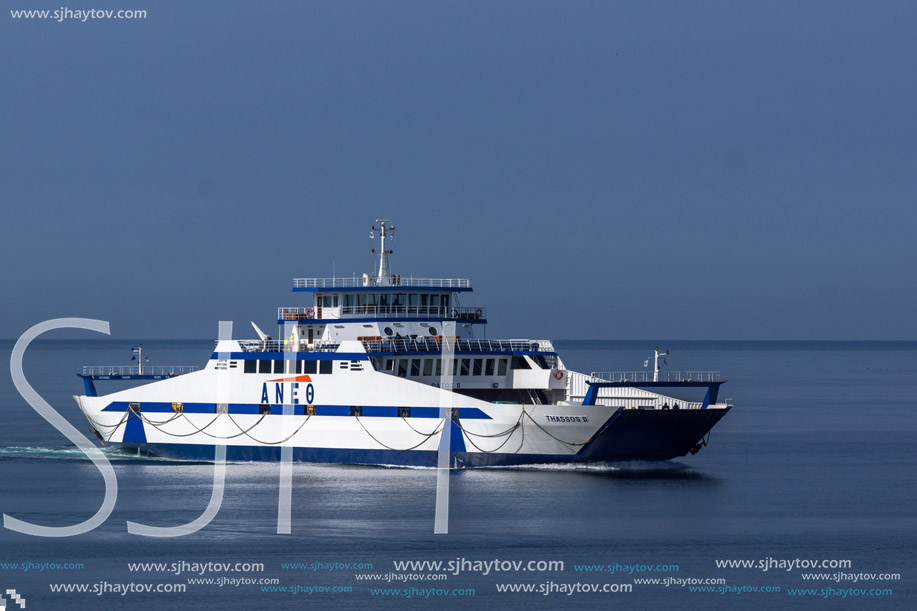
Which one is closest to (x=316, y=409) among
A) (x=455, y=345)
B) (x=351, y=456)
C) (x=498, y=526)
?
(x=351, y=456)

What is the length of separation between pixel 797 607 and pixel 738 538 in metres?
6.73

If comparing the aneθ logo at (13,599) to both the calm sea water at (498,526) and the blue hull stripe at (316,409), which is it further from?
the blue hull stripe at (316,409)

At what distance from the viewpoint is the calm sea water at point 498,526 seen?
31.8 m

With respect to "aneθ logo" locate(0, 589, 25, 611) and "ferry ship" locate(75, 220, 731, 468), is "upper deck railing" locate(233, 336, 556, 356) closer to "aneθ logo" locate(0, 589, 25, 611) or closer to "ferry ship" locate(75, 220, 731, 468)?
"ferry ship" locate(75, 220, 731, 468)

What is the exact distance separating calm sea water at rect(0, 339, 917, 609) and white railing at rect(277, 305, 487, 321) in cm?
633

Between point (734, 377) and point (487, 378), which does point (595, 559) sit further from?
point (734, 377)

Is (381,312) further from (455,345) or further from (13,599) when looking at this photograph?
(13,599)

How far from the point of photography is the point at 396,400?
160 ft

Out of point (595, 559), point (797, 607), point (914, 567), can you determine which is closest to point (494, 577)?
point (595, 559)

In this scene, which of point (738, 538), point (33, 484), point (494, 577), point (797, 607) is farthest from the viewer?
point (33, 484)

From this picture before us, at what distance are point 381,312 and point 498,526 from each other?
16.0m

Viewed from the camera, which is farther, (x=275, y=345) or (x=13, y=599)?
(x=275, y=345)

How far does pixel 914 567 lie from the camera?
3409 cm

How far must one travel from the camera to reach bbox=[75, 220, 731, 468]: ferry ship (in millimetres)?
47750
